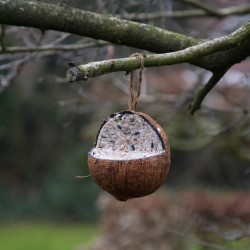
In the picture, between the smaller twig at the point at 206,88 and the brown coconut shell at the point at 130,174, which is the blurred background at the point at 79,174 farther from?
the brown coconut shell at the point at 130,174

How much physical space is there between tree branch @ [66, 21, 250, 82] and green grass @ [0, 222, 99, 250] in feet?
36.0

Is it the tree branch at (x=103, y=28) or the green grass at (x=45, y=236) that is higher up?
the tree branch at (x=103, y=28)

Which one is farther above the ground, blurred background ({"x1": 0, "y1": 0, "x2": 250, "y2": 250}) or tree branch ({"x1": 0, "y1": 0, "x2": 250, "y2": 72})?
tree branch ({"x1": 0, "y1": 0, "x2": 250, "y2": 72})

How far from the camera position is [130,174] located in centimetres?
194

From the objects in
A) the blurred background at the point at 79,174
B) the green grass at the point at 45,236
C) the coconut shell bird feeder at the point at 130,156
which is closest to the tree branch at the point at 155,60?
the coconut shell bird feeder at the point at 130,156

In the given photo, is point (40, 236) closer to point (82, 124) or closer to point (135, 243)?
point (82, 124)

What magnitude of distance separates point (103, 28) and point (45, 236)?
12.6 meters

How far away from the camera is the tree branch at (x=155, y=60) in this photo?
160 centimetres

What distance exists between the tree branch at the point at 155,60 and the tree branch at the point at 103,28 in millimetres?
332

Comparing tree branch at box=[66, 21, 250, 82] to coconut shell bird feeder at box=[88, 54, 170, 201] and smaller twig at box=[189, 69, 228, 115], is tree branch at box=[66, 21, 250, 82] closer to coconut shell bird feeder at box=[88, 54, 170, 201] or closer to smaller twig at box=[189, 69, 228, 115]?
coconut shell bird feeder at box=[88, 54, 170, 201]

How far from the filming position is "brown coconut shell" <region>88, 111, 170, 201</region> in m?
1.95

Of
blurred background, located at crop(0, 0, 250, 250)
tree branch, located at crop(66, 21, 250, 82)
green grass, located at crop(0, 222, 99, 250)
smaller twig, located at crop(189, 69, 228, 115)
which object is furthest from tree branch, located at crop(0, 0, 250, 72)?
green grass, located at crop(0, 222, 99, 250)

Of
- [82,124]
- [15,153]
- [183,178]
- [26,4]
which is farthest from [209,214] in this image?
[15,153]

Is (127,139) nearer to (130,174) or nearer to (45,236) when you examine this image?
(130,174)
